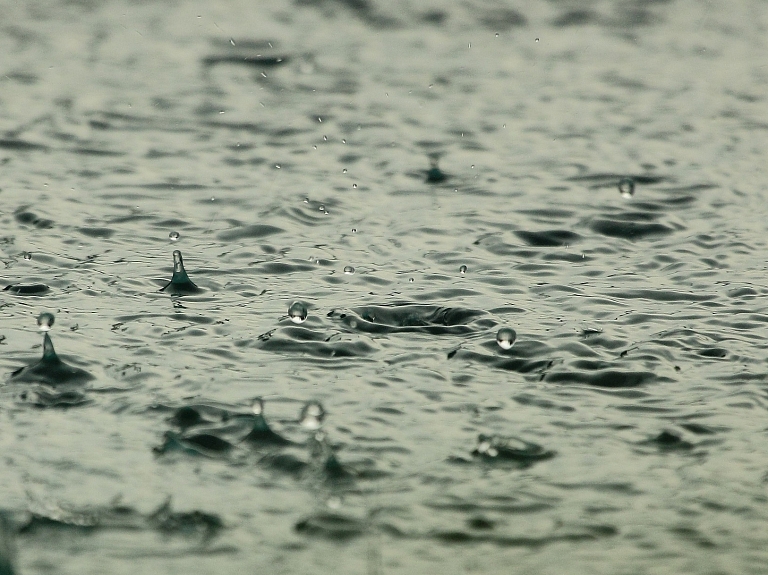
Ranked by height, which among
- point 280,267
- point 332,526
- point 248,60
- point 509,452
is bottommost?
point 332,526

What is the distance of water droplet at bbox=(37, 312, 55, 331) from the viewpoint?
4.76 m

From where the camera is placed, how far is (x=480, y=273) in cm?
561

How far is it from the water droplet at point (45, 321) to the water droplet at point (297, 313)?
0.96 metres

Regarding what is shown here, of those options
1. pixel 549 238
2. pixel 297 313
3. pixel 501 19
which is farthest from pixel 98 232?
pixel 501 19

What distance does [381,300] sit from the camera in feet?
17.2

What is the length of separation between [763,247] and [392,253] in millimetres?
1835

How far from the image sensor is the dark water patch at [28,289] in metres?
5.28

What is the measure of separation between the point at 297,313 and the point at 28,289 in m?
1.23

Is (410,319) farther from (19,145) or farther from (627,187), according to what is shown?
(19,145)

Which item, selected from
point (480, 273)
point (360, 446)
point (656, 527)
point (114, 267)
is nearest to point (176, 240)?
point (114, 267)

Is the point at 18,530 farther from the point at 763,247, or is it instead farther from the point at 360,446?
the point at 763,247

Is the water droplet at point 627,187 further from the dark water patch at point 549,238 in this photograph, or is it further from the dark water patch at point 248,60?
the dark water patch at point 248,60

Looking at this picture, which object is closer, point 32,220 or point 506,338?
point 506,338

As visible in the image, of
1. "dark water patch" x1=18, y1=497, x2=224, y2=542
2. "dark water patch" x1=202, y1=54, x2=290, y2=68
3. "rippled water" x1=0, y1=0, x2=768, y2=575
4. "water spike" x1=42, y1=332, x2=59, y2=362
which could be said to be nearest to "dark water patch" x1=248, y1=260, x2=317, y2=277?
"rippled water" x1=0, y1=0, x2=768, y2=575
